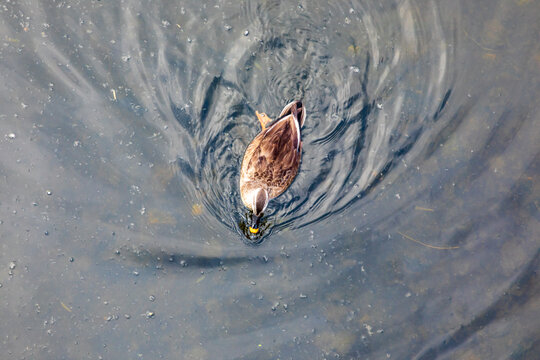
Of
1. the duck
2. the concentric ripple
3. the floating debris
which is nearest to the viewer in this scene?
the floating debris

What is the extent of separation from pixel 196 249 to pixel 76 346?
68.2 inches

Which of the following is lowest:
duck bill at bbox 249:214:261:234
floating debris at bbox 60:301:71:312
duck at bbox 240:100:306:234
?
floating debris at bbox 60:301:71:312

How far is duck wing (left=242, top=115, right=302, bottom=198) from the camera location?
5938 millimetres

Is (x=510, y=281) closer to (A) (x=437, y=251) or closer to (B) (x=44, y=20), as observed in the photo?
(A) (x=437, y=251)

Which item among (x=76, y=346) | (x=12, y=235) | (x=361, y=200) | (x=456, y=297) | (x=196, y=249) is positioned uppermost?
(x=361, y=200)

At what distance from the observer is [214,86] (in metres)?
6.21

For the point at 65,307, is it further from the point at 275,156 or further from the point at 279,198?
the point at 275,156

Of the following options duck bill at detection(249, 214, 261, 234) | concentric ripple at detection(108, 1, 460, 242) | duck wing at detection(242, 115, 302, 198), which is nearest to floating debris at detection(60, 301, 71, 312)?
concentric ripple at detection(108, 1, 460, 242)

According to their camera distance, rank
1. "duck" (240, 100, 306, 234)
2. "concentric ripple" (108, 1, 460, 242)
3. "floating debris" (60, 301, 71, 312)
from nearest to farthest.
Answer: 1. "floating debris" (60, 301, 71, 312)
2. "duck" (240, 100, 306, 234)
3. "concentric ripple" (108, 1, 460, 242)

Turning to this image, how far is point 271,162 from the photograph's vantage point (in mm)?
5969

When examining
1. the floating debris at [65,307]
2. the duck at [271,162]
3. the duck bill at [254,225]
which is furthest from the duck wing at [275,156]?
the floating debris at [65,307]

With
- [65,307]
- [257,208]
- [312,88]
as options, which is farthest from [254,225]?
[65,307]

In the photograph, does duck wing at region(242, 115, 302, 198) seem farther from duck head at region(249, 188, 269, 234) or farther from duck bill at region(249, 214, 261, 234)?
duck bill at region(249, 214, 261, 234)

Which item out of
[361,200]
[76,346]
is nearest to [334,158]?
[361,200]
